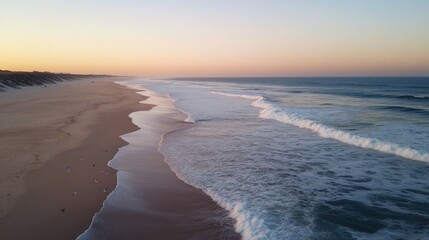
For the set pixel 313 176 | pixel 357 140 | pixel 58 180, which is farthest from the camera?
pixel 357 140

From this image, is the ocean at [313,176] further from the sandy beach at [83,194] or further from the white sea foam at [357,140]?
the sandy beach at [83,194]

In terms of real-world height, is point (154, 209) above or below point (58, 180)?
below

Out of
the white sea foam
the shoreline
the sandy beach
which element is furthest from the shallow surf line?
the white sea foam

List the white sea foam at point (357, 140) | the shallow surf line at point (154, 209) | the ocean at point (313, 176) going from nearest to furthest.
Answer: the shallow surf line at point (154, 209) < the ocean at point (313, 176) < the white sea foam at point (357, 140)

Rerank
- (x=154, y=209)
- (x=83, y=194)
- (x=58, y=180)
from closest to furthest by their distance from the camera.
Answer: (x=154, y=209), (x=83, y=194), (x=58, y=180)

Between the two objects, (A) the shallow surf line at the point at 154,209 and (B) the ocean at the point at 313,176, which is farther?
(B) the ocean at the point at 313,176

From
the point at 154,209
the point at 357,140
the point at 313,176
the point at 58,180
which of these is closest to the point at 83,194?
the point at 58,180

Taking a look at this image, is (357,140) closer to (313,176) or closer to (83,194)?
(313,176)

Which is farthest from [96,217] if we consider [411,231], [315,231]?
[411,231]

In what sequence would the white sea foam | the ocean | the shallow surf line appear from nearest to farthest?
1. the shallow surf line
2. the ocean
3. the white sea foam

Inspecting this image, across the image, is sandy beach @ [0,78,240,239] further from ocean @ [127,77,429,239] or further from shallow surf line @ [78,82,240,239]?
ocean @ [127,77,429,239]

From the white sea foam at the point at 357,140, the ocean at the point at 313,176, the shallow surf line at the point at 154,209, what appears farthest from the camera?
the white sea foam at the point at 357,140

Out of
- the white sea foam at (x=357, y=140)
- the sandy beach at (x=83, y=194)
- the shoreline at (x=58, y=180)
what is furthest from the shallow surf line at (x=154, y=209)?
the white sea foam at (x=357, y=140)
